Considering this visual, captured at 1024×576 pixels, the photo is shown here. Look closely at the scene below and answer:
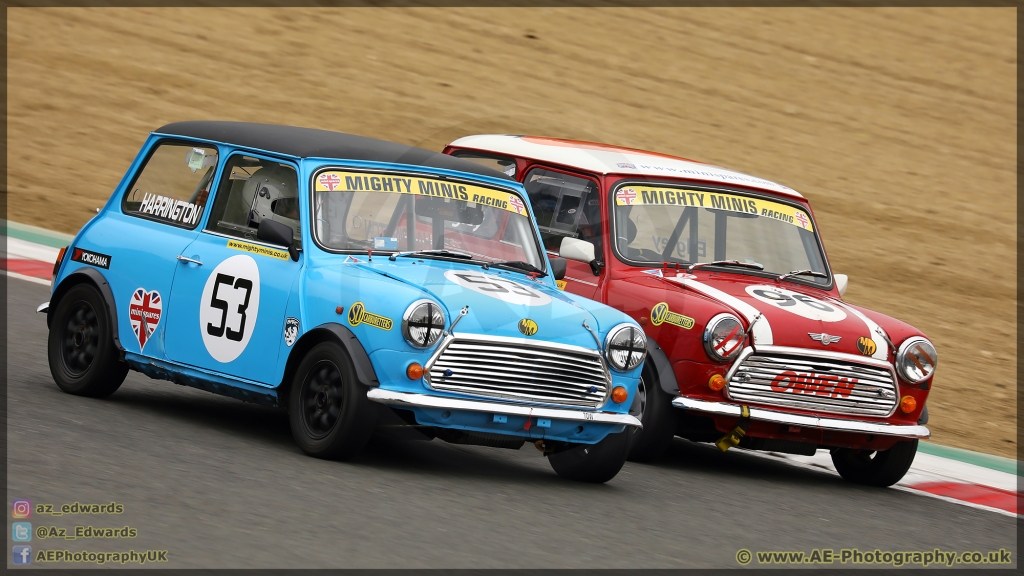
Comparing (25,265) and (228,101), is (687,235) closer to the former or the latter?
(25,265)

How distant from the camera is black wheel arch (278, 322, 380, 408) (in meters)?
6.71

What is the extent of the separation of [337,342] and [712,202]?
11.7 feet

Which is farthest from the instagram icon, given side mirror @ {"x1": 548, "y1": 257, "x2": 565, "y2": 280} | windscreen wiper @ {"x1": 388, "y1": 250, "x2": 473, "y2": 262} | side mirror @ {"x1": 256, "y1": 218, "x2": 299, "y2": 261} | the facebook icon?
side mirror @ {"x1": 548, "y1": 257, "x2": 565, "y2": 280}

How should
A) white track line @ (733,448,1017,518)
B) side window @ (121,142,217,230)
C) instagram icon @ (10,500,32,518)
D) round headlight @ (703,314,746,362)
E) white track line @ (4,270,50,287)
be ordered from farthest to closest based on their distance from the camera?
1. white track line @ (4,270,50,287)
2. white track line @ (733,448,1017,518)
3. round headlight @ (703,314,746,362)
4. side window @ (121,142,217,230)
5. instagram icon @ (10,500,32,518)

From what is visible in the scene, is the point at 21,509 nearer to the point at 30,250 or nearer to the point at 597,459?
the point at 597,459

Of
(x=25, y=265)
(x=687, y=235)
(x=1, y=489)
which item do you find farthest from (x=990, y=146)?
(x=1, y=489)

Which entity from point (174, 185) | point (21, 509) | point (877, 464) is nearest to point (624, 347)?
point (877, 464)

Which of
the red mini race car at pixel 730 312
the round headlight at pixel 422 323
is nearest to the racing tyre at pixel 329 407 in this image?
the round headlight at pixel 422 323

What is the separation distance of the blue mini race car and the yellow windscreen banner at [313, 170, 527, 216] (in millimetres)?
10

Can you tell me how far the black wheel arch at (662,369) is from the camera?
27.0ft

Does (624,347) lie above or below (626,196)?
below

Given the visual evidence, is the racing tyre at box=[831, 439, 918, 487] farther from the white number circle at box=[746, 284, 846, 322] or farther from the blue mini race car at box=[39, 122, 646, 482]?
the blue mini race car at box=[39, 122, 646, 482]

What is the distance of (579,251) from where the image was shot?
8852mm

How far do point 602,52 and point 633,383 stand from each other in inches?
643
